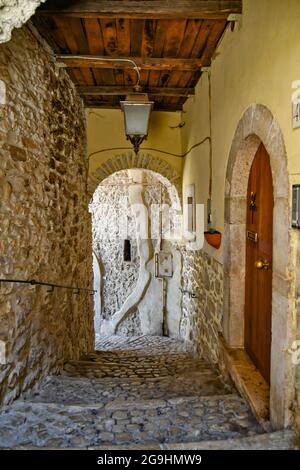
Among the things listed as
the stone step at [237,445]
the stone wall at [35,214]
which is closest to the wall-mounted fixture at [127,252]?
the stone wall at [35,214]

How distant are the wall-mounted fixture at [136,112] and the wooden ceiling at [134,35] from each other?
14.3 inches

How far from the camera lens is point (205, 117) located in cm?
450

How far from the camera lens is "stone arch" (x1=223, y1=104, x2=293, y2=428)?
203cm

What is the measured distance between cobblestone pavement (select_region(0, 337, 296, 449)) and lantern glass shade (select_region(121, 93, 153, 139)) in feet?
9.71

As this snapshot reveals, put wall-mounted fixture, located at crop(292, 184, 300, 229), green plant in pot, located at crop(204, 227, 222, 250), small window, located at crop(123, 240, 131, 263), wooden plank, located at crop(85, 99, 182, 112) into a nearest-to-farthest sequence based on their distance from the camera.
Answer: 1. wall-mounted fixture, located at crop(292, 184, 300, 229)
2. green plant in pot, located at crop(204, 227, 222, 250)
3. wooden plank, located at crop(85, 99, 182, 112)
4. small window, located at crop(123, 240, 131, 263)

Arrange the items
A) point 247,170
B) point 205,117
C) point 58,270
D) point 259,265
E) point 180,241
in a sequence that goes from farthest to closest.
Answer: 1. point 180,241
2. point 205,117
3. point 58,270
4. point 247,170
5. point 259,265

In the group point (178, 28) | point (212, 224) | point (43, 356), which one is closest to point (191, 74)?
point (178, 28)

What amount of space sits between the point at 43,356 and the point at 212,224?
2183 mm

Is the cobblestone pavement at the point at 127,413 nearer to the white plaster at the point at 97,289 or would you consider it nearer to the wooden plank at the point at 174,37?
the wooden plank at the point at 174,37

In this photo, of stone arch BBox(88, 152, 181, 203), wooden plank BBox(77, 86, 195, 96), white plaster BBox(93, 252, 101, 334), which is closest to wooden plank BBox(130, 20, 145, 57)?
wooden plank BBox(77, 86, 195, 96)

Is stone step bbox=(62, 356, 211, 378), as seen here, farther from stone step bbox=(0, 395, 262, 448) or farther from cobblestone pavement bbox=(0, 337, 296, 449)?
stone step bbox=(0, 395, 262, 448)
